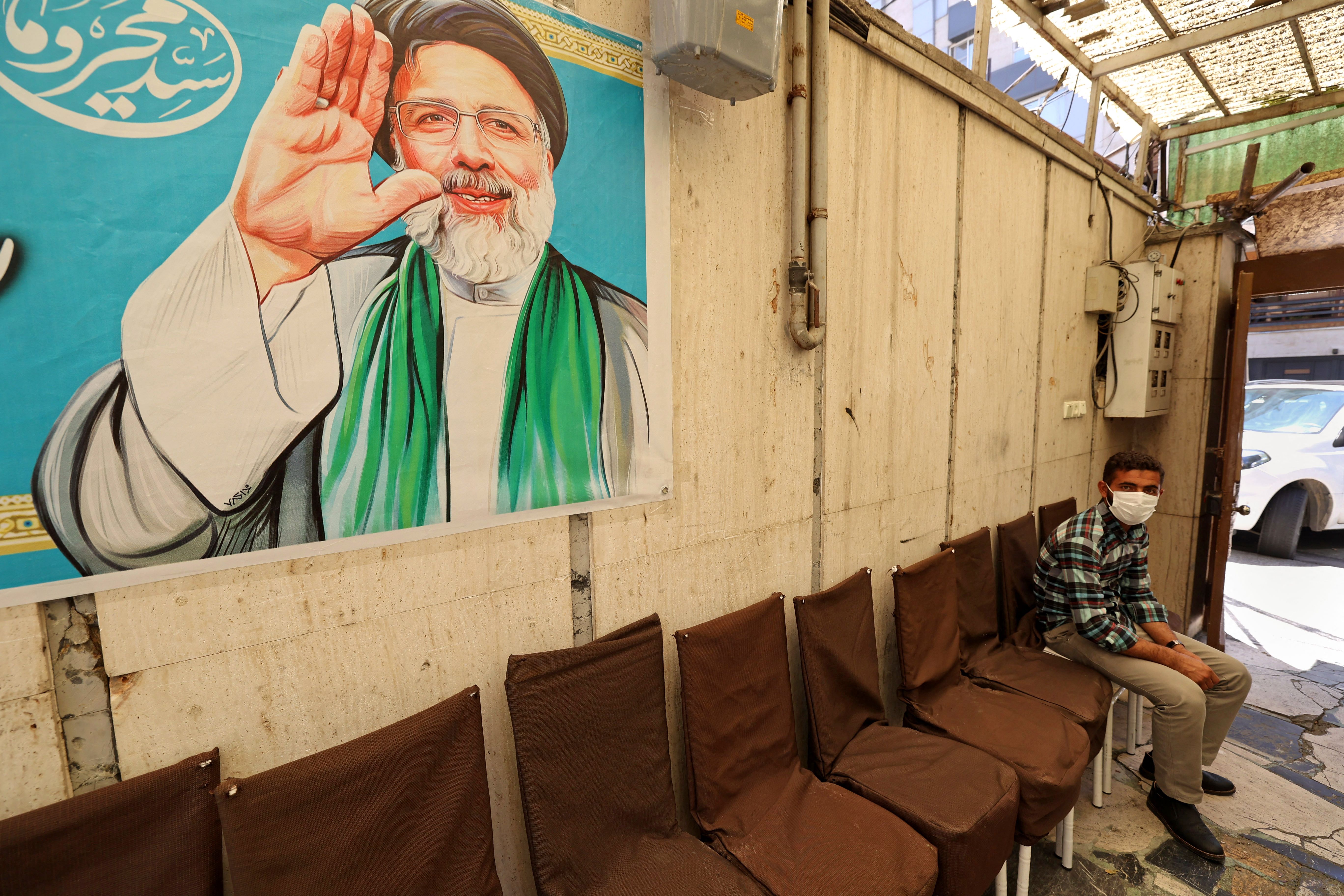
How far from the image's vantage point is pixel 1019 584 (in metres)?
2.81

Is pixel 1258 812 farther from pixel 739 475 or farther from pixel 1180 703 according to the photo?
pixel 739 475

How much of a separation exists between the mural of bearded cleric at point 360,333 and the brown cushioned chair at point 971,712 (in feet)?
4.56

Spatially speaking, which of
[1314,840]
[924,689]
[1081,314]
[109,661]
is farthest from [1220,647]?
[109,661]

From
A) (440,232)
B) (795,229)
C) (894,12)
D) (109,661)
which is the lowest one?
(109,661)

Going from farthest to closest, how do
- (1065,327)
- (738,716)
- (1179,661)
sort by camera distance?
(1065,327) < (1179,661) < (738,716)

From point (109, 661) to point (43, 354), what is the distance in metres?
0.51

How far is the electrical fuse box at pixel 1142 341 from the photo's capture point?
3.71m

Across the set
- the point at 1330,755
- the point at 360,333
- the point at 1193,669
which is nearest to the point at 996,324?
the point at 1193,669

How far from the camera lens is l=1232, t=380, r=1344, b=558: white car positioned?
513cm

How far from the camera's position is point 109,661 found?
98 cm

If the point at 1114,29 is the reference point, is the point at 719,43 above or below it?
below

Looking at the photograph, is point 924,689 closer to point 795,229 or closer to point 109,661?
point 795,229

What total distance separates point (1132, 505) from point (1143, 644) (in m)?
0.55

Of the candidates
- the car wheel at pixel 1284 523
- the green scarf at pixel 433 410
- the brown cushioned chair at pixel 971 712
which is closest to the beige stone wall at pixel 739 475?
the green scarf at pixel 433 410
